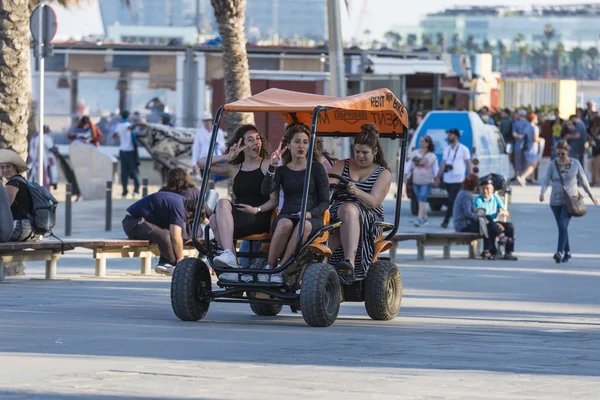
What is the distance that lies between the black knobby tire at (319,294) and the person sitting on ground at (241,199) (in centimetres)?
70

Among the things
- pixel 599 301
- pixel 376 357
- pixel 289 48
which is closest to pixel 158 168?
pixel 289 48

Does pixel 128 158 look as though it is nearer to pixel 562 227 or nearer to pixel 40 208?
pixel 562 227

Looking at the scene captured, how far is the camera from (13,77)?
16.2 metres

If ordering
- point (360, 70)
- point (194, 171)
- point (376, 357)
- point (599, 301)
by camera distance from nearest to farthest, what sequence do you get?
point (376, 357) < point (599, 301) < point (194, 171) < point (360, 70)

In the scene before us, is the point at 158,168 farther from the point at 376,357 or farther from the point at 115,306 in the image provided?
the point at 376,357

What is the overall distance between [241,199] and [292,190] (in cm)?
55

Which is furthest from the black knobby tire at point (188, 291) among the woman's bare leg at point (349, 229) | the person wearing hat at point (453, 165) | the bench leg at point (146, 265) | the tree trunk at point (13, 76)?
the person wearing hat at point (453, 165)

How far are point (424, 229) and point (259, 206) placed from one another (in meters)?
12.0

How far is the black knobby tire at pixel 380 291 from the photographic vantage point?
11500mm

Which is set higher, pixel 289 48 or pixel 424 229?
pixel 289 48

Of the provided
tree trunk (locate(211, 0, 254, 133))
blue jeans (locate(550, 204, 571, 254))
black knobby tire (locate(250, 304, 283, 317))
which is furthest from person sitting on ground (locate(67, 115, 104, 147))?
black knobby tire (locate(250, 304, 283, 317))

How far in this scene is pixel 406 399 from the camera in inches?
301

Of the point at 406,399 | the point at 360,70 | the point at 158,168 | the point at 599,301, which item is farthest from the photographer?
the point at 360,70

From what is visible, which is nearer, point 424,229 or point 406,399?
point 406,399
